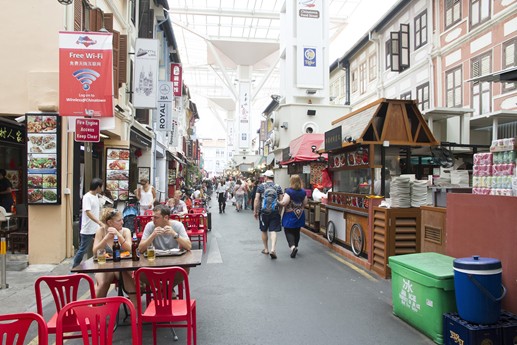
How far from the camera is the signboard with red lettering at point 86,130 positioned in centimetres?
782

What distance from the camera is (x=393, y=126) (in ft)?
26.8

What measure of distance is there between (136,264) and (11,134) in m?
7.52

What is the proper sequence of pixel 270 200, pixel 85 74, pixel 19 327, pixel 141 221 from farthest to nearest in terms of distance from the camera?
pixel 141 221, pixel 270 200, pixel 85 74, pixel 19 327

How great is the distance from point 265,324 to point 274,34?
34.1 metres

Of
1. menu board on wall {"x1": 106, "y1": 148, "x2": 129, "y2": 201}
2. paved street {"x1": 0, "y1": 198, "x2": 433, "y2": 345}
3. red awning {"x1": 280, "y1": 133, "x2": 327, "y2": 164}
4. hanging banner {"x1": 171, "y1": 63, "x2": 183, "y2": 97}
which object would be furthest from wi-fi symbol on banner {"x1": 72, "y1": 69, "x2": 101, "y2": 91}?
hanging banner {"x1": 171, "y1": 63, "x2": 183, "y2": 97}

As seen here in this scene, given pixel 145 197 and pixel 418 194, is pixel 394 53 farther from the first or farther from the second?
pixel 145 197

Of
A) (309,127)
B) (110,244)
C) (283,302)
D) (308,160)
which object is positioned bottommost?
(283,302)

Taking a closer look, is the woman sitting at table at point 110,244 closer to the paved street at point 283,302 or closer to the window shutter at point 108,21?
the paved street at point 283,302

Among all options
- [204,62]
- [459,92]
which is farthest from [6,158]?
[204,62]

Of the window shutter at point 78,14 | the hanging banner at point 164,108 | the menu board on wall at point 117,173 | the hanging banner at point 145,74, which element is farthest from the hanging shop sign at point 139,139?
the window shutter at point 78,14

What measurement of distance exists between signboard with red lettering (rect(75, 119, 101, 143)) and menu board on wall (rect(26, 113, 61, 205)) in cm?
57

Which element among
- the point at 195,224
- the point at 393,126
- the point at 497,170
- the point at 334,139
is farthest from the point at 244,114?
the point at 497,170

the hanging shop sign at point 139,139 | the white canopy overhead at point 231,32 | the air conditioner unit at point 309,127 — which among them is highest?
the white canopy overhead at point 231,32

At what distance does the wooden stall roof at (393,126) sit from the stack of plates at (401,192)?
4.10ft
